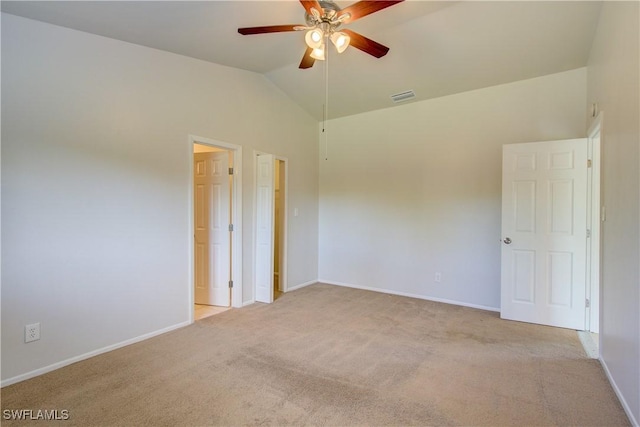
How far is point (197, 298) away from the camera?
411 cm

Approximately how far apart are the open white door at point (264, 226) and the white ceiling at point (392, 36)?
122 cm

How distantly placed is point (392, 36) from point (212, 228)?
2967 mm

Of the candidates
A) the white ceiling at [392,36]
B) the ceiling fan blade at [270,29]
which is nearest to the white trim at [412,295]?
the white ceiling at [392,36]

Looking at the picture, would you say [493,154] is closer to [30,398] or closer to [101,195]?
[101,195]

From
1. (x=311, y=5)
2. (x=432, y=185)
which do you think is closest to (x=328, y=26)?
(x=311, y=5)

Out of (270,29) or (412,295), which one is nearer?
(270,29)

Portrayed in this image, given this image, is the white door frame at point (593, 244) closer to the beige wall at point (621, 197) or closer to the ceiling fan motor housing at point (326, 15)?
the beige wall at point (621, 197)

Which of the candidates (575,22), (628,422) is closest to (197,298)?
(628,422)

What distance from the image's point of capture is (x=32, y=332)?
2.30 m

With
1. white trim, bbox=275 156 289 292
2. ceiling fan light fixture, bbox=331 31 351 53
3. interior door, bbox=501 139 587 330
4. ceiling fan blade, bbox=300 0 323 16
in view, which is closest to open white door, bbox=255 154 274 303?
white trim, bbox=275 156 289 292

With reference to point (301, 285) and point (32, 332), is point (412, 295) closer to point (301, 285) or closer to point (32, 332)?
point (301, 285)

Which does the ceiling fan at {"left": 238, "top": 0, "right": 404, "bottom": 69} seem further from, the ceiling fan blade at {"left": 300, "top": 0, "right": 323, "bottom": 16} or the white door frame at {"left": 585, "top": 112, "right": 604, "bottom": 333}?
the white door frame at {"left": 585, "top": 112, "right": 604, "bottom": 333}

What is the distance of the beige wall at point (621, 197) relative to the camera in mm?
1841

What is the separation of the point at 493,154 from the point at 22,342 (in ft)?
15.7
